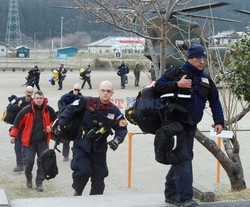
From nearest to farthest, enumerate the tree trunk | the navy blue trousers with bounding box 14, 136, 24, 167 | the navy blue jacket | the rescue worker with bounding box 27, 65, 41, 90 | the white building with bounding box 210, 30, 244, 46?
the navy blue jacket < the tree trunk < the white building with bounding box 210, 30, 244, 46 < the navy blue trousers with bounding box 14, 136, 24, 167 < the rescue worker with bounding box 27, 65, 41, 90

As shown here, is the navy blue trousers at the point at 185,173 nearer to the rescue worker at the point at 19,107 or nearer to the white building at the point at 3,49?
the rescue worker at the point at 19,107

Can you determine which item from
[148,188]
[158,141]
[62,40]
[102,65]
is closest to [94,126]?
[158,141]

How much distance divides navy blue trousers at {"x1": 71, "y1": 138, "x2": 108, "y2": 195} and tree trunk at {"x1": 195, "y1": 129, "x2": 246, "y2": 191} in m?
1.74

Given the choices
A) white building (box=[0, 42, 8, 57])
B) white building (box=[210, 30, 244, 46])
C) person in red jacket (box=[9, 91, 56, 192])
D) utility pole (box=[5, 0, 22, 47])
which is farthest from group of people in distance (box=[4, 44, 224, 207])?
utility pole (box=[5, 0, 22, 47])

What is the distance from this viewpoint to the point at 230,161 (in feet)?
23.9

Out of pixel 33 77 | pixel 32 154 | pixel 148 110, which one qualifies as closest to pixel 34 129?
pixel 32 154

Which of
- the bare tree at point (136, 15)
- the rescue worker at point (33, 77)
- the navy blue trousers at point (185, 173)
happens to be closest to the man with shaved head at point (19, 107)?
the bare tree at point (136, 15)

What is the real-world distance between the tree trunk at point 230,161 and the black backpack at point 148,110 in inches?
90.5

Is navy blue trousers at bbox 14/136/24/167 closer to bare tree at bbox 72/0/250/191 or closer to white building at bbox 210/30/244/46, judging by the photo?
bare tree at bbox 72/0/250/191

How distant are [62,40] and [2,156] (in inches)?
5669

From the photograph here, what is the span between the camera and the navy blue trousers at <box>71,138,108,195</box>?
19.7ft

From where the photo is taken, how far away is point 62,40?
500 ft

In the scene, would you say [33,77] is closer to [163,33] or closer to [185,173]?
[163,33]

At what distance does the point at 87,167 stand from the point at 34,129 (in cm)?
255
